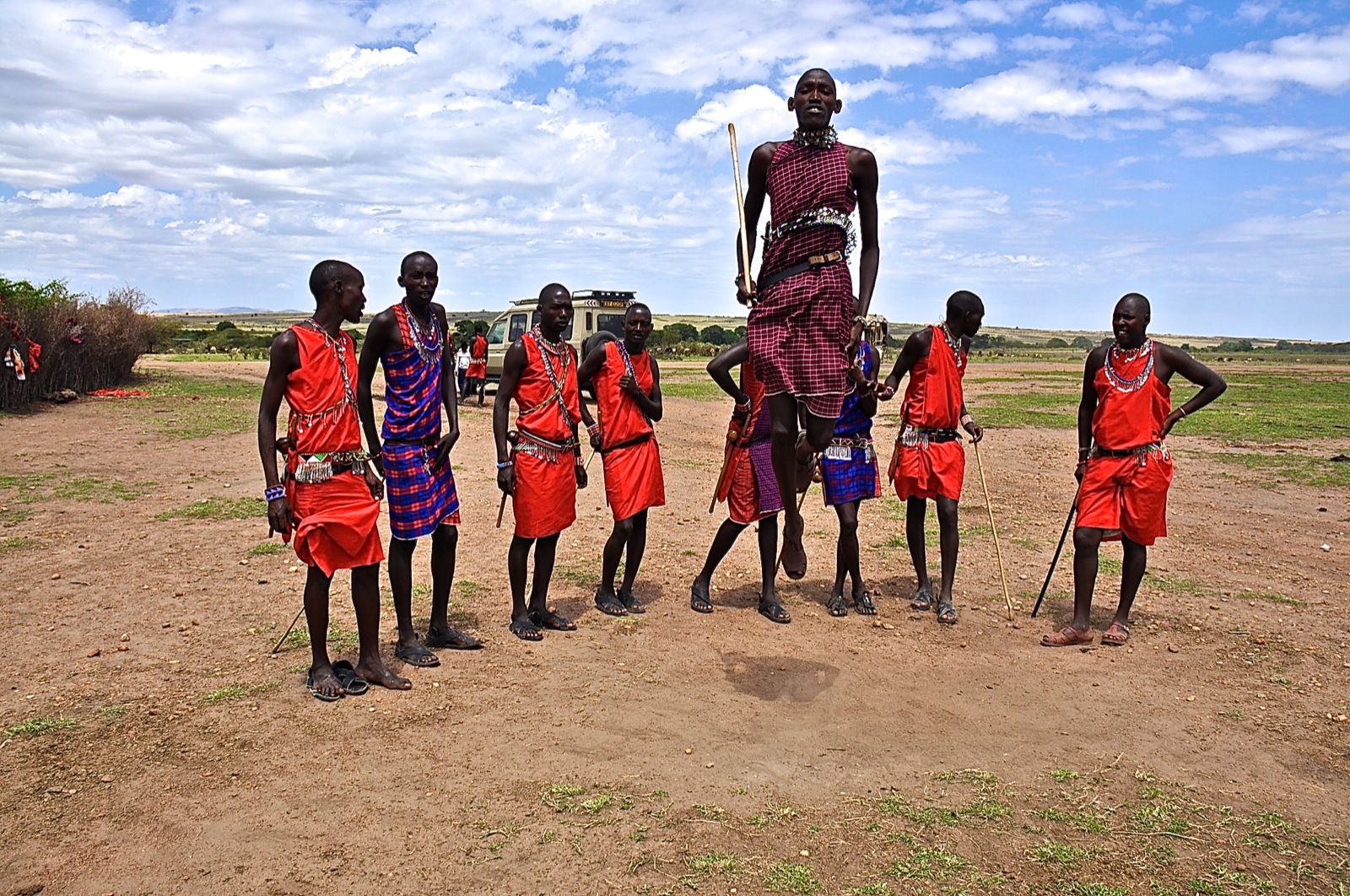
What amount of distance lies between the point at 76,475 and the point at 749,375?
900 centimetres

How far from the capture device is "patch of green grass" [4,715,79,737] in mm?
4641

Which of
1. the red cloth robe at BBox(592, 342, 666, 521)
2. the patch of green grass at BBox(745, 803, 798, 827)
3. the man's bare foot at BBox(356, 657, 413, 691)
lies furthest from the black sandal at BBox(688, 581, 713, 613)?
the patch of green grass at BBox(745, 803, 798, 827)

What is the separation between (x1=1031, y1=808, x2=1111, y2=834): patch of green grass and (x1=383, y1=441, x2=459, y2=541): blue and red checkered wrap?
3.38 metres

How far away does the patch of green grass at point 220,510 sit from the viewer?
9703 millimetres

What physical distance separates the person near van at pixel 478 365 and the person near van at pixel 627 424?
A: 15.2m

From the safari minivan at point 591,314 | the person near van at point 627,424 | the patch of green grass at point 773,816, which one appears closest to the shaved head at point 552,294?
the person near van at point 627,424

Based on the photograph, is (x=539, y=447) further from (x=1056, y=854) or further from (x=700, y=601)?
(x=1056, y=854)

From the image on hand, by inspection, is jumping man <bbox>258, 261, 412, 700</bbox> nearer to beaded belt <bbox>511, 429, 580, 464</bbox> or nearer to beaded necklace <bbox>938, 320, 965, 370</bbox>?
beaded belt <bbox>511, 429, 580, 464</bbox>

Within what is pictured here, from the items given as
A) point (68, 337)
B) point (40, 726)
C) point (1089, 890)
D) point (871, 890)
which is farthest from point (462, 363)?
point (1089, 890)

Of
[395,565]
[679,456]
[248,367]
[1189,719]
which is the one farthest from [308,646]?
[248,367]

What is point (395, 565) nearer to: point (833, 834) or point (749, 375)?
point (749, 375)

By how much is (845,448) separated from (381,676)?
11.0ft

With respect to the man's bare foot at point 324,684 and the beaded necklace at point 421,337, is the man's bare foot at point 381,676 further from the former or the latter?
the beaded necklace at point 421,337

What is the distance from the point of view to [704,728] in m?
4.94
